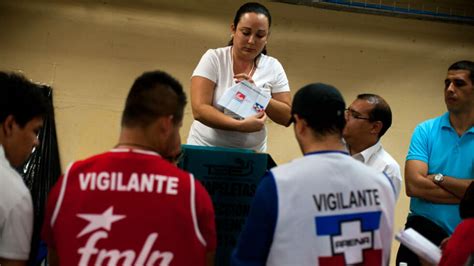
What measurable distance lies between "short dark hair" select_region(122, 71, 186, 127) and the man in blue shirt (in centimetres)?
160

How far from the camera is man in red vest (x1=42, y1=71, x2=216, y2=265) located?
129cm

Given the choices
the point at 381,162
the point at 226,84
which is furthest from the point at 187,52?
the point at 381,162

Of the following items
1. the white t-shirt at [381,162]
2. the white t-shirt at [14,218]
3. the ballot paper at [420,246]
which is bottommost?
the ballot paper at [420,246]

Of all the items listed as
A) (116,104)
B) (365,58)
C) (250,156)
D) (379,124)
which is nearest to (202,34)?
(116,104)

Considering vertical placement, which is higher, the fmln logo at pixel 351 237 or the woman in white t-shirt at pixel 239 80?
the woman in white t-shirt at pixel 239 80

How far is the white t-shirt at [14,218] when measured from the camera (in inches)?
53.0

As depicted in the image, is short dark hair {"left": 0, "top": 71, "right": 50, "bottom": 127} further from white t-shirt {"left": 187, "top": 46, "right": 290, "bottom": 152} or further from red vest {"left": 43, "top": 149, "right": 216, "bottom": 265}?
white t-shirt {"left": 187, "top": 46, "right": 290, "bottom": 152}

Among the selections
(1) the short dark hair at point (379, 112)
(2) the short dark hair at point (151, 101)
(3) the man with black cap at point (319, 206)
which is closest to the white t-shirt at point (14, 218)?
(2) the short dark hair at point (151, 101)

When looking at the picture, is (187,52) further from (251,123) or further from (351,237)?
(351,237)

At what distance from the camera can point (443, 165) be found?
258 cm

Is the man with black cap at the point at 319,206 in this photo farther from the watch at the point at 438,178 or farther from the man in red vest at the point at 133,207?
the watch at the point at 438,178

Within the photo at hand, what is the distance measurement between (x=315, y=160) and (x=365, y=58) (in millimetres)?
3501

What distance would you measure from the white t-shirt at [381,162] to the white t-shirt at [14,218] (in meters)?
1.55

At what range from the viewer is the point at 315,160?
1.42 meters
